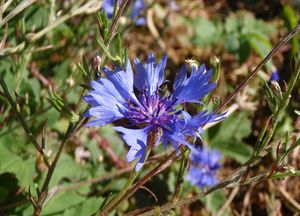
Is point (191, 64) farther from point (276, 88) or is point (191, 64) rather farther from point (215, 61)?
point (276, 88)

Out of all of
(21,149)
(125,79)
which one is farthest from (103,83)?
(21,149)

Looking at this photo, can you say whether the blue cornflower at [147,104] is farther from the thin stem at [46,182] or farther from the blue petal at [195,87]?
the thin stem at [46,182]

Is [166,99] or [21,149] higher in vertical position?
[166,99]

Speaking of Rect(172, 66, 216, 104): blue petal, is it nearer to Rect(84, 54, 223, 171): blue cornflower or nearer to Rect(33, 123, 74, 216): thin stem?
Rect(84, 54, 223, 171): blue cornflower

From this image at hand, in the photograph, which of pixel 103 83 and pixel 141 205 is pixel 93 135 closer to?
pixel 141 205

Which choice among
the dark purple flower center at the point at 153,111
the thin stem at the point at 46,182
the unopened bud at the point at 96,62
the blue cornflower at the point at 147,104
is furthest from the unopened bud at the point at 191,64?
the thin stem at the point at 46,182

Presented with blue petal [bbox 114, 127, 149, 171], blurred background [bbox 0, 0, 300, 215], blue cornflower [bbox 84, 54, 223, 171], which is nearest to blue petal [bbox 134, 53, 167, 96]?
blue cornflower [bbox 84, 54, 223, 171]
